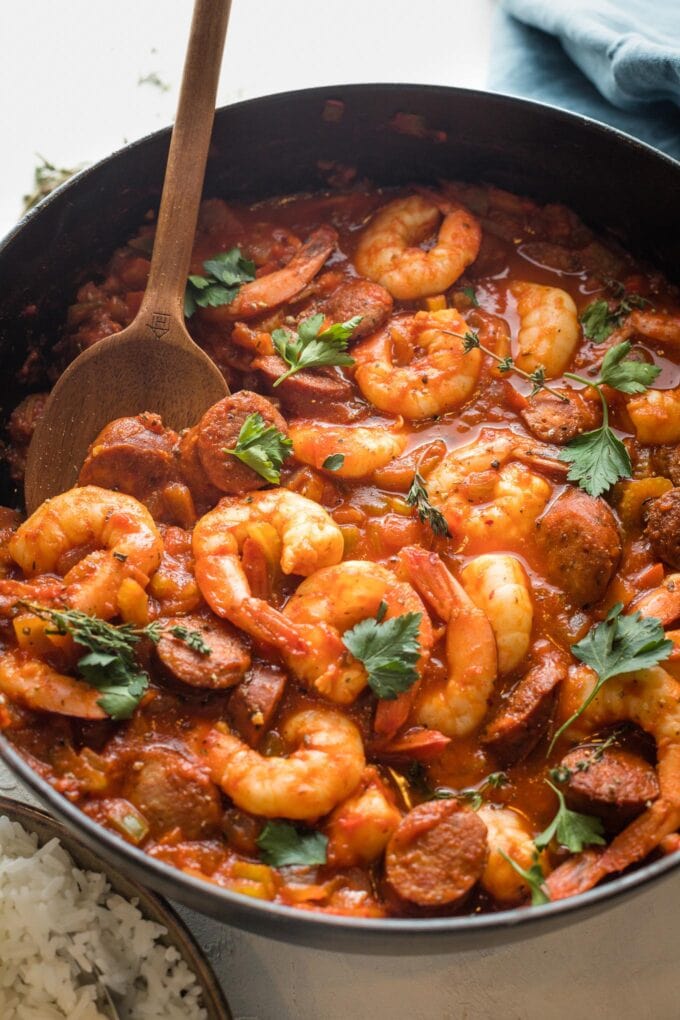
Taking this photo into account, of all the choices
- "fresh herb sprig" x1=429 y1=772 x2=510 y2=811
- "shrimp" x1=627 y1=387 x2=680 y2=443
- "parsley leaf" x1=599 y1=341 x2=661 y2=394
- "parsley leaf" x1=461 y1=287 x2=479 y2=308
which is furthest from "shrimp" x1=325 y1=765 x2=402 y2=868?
"parsley leaf" x1=461 y1=287 x2=479 y2=308

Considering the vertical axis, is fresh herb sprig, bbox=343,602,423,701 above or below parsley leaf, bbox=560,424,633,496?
below

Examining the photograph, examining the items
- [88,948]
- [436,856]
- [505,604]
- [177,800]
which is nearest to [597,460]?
[505,604]

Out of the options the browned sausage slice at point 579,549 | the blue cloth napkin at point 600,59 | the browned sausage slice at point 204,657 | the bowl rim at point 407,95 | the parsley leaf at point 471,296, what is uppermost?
the blue cloth napkin at point 600,59

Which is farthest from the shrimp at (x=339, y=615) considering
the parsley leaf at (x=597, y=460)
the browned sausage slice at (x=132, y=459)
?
the parsley leaf at (x=597, y=460)

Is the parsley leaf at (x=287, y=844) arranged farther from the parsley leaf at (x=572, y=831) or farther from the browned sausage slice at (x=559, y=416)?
the browned sausage slice at (x=559, y=416)

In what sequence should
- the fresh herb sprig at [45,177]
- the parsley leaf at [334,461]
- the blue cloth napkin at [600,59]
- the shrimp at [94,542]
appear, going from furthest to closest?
1. the fresh herb sprig at [45,177]
2. the blue cloth napkin at [600,59]
3. the parsley leaf at [334,461]
4. the shrimp at [94,542]

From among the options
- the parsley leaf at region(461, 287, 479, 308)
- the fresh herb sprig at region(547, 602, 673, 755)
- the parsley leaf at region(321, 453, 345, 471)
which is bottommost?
the fresh herb sprig at region(547, 602, 673, 755)

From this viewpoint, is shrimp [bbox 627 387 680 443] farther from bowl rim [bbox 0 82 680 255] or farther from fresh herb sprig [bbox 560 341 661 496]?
bowl rim [bbox 0 82 680 255]
